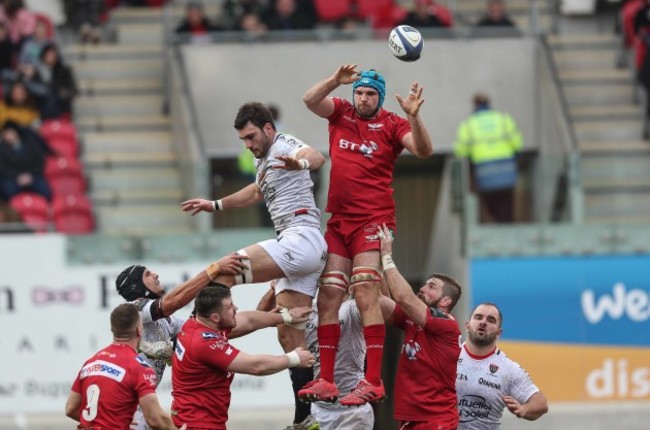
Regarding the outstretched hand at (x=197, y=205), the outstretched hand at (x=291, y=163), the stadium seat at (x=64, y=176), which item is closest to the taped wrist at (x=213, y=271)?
the outstretched hand at (x=197, y=205)

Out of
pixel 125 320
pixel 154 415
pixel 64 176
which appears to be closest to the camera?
pixel 154 415

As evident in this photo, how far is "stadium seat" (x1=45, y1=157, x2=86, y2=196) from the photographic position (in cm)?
2103

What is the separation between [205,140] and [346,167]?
9.34 meters

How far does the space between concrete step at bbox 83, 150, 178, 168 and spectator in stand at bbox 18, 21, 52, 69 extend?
51.6 inches

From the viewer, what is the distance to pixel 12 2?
23.2 m

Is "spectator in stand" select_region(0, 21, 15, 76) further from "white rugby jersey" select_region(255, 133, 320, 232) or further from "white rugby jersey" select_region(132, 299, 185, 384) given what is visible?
"white rugby jersey" select_region(255, 133, 320, 232)

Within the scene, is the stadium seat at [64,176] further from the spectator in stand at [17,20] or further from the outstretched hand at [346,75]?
the outstretched hand at [346,75]

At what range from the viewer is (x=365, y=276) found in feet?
44.2

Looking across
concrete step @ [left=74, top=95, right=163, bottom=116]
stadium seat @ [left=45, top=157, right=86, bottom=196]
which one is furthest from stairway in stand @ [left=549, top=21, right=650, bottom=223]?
stadium seat @ [left=45, top=157, right=86, bottom=196]

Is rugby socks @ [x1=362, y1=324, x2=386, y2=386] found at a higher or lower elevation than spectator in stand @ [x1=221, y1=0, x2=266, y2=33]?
lower

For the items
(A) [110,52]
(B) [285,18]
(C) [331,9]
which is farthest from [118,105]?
(C) [331,9]

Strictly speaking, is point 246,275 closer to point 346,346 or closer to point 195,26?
point 346,346


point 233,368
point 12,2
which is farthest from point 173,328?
point 12,2

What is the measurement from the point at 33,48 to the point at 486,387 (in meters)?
10.1
